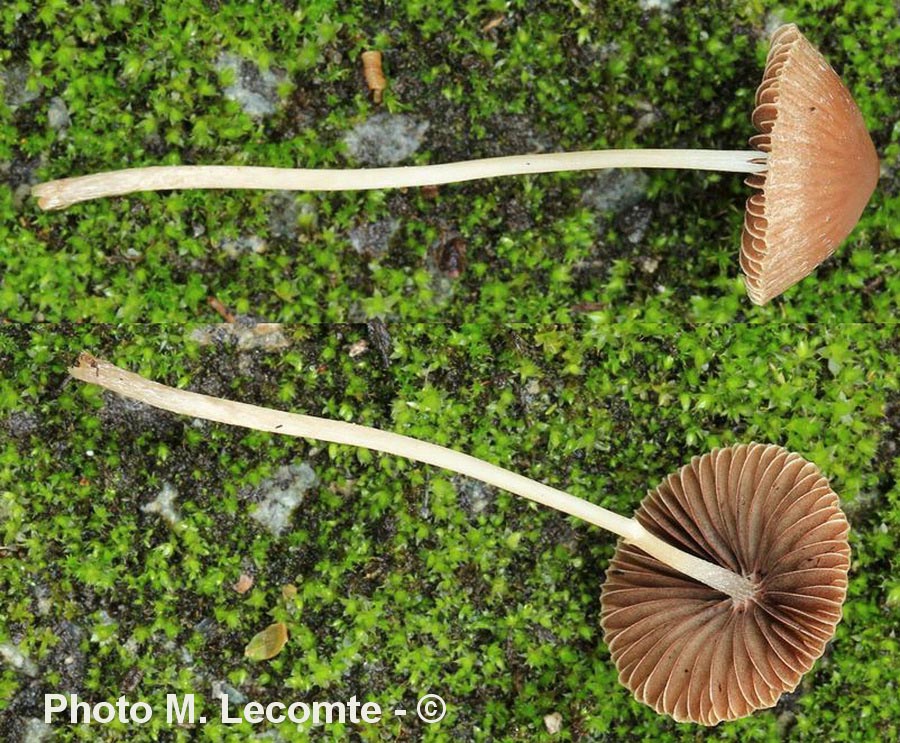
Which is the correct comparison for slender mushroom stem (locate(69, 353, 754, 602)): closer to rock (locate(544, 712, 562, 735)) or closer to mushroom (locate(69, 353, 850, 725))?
mushroom (locate(69, 353, 850, 725))

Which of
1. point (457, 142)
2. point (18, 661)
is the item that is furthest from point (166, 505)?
point (457, 142)

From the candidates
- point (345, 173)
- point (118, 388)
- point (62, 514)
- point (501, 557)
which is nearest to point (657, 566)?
point (501, 557)

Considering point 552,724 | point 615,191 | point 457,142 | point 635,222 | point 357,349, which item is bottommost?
point 552,724

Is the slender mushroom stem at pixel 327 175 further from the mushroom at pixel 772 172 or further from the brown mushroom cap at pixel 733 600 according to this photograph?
the brown mushroom cap at pixel 733 600

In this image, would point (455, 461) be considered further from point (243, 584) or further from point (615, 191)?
point (615, 191)

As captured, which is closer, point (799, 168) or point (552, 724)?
point (799, 168)

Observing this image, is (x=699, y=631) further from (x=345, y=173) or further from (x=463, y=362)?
(x=345, y=173)
